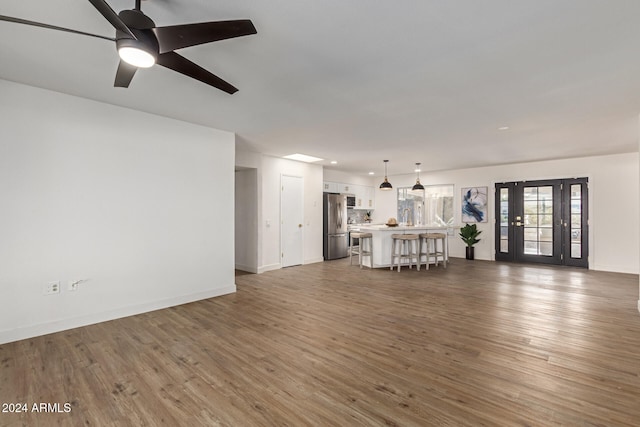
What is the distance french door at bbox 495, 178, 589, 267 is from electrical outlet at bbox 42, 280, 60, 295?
30.3 feet

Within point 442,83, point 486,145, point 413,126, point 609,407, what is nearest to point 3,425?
point 609,407

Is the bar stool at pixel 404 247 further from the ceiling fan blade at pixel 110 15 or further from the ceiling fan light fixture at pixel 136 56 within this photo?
the ceiling fan blade at pixel 110 15

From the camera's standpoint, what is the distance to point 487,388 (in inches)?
87.4

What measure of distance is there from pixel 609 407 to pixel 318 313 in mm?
2729

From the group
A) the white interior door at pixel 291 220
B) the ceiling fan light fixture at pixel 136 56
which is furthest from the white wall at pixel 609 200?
the ceiling fan light fixture at pixel 136 56

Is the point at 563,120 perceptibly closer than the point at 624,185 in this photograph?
Yes

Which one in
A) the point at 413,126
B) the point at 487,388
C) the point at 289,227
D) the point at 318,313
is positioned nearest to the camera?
the point at 487,388

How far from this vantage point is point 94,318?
3.58 meters

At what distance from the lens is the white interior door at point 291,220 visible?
710 cm

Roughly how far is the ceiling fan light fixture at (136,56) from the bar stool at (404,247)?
5.85 meters

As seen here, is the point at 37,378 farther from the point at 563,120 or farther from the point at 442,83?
the point at 563,120

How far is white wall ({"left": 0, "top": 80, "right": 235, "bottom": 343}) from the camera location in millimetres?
3135

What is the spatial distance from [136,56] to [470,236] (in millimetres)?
8584

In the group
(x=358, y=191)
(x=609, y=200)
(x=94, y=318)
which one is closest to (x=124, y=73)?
(x=94, y=318)
